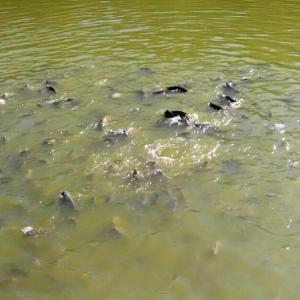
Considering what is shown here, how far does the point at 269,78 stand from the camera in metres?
11.1

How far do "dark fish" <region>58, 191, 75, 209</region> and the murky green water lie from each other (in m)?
0.13

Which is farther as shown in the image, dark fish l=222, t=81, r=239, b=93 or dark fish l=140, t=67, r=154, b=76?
dark fish l=140, t=67, r=154, b=76

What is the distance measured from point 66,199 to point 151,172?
4.94ft

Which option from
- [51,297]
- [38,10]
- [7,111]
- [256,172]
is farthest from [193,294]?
[38,10]

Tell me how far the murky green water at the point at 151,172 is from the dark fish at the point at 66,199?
0.13 m

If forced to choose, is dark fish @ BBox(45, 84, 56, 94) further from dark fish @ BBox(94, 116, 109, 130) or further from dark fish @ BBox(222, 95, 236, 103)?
dark fish @ BBox(222, 95, 236, 103)

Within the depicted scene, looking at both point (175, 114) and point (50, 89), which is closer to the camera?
point (175, 114)

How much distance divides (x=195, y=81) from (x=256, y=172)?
4632 millimetres

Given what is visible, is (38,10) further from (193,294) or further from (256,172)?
(193,294)

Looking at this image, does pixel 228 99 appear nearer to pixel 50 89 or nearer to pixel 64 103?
pixel 64 103

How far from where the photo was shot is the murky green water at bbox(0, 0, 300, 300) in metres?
5.35

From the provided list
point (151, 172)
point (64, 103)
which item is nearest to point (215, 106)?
point (151, 172)

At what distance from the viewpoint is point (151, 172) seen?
7.29 meters

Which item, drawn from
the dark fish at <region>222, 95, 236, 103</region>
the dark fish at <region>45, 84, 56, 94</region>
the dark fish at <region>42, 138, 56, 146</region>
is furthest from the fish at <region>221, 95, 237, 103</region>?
the dark fish at <region>45, 84, 56, 94</region>
